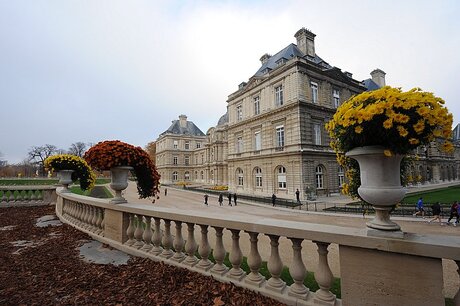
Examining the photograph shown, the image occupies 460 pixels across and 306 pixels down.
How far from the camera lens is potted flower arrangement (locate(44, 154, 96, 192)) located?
30.7ft

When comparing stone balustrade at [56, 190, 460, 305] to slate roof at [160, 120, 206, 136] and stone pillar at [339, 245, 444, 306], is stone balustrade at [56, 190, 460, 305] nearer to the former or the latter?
stone pillar at [339, 245, 444, 306]

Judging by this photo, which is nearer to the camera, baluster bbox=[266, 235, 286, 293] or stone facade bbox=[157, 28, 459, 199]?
baluster bbox=[266, 235, 286, 293]

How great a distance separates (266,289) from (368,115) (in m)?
2.28

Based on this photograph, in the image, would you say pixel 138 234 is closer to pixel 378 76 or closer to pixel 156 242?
pixel 156 242

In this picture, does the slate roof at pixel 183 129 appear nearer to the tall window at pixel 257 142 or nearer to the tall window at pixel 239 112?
the tall window at pixel 239 112

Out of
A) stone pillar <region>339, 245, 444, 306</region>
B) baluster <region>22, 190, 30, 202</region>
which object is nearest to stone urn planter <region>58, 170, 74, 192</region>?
baluster <region>22, 190, 30, 202</region>

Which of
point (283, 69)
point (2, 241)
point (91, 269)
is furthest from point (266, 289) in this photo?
point (283, 69)

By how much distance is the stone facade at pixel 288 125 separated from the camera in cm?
2478

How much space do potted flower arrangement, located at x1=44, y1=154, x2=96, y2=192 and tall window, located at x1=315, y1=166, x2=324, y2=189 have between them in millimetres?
22369

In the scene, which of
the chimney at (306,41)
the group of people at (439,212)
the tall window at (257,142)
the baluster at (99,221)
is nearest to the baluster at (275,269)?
the baluster at (99,221)

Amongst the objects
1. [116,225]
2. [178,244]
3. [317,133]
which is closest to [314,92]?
[317,133]

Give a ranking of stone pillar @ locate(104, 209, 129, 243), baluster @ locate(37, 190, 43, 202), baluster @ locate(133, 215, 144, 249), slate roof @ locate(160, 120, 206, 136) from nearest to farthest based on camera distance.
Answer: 1. baluster @ locate(133, 215, 144, 249)
2. stone pillar @ locate(104, 209, 129, 243)
3. baluster @ locate(37, 190, 43, 202)
4. slate roof @ locate(160, 120, 206, 136)

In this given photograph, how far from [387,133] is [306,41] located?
32247 millimetres

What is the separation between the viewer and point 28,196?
1206 cm
